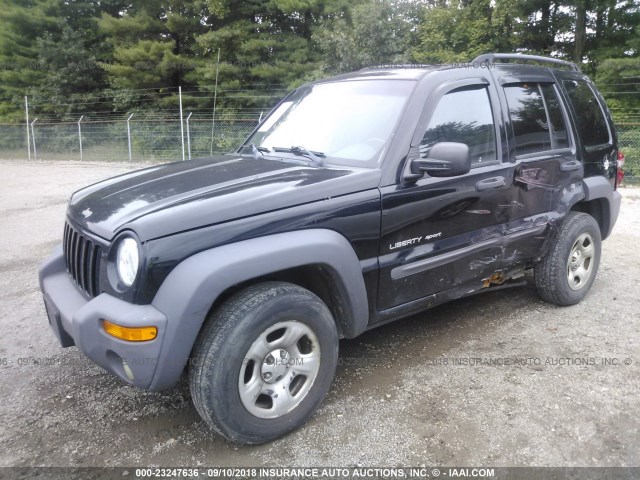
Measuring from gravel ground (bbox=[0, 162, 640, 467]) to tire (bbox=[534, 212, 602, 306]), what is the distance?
0.53ft

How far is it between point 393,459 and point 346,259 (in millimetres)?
1029

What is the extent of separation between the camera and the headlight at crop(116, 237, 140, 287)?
2.34 meters

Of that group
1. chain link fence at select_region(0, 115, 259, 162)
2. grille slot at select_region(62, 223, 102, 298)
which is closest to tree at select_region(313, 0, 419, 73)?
chain link fence at select_region(0, 115, 259, 162)

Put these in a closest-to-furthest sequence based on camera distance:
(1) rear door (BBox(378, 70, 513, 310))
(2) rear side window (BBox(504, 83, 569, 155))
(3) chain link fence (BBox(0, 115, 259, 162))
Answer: (1) rear door (BBox(378, 70, 513, 310)) < (2) rear side window (BBox(504, 83, 569, 155)) < (3) chain link fence (BBox(0, 115, 259, 162))

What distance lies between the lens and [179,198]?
2613mm

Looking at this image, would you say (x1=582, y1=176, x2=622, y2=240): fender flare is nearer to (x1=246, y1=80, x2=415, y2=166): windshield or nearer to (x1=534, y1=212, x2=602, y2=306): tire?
(x1=534, y1=212, x2=602, y2=306): tire

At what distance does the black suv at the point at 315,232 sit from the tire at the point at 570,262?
18 mm

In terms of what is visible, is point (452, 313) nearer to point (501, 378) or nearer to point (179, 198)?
point (501, 378)

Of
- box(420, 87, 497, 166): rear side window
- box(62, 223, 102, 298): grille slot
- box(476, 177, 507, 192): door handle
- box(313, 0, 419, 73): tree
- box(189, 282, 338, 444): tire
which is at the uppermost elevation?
box(313, 0, 419, 73): tree

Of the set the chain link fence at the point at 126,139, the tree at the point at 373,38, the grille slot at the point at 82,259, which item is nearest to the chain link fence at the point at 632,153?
the tree at the point at 373,38

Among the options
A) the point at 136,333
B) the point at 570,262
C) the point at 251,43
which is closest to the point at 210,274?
the point at 136,333

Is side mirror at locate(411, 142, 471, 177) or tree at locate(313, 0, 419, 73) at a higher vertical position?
tree at locate(313, 0, 419, 73)

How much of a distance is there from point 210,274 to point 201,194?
533mm

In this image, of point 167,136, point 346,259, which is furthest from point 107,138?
point 346,259
